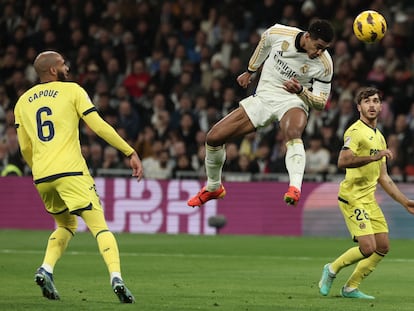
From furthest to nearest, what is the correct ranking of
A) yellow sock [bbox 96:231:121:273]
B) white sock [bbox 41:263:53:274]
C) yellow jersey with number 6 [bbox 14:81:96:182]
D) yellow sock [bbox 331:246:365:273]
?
yellow sock [bbox 331:246:365:273] < white sock [bbox 41:263:53:274] < yellow jersey with number 6 [bbox 14:81:96:182] < yellow sock [bbox 96:231:121:273]

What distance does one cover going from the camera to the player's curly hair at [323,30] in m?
11.6

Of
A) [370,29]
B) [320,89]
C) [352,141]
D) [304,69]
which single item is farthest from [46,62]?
[370,29]

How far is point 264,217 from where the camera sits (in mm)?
21594

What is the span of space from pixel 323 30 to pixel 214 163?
1.96 meters

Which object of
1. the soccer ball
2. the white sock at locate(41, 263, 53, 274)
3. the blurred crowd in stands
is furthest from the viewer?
the blurred crowd in stands

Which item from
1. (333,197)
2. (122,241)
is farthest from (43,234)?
(333,197)

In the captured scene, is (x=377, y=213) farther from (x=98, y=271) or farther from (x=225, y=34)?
(x=225, y=34)

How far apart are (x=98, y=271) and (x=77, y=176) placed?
4.31m

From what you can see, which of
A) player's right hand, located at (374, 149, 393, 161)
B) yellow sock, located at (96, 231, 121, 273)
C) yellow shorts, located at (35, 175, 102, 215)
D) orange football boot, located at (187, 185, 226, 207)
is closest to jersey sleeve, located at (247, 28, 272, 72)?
orange football boot, located at (187, 185, 226, 207)

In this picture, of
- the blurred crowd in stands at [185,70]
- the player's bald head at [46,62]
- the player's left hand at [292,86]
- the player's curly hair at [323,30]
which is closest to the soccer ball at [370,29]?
the player's curly hair at [323,30]

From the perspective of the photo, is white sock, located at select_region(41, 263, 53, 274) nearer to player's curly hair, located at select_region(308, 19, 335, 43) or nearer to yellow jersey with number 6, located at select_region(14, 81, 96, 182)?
yellow jersey with number 6, located at select_region(14, 81, 96, 182)

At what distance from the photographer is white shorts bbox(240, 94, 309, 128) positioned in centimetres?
1197

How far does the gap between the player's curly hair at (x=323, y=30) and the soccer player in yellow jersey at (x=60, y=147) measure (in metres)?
2.50

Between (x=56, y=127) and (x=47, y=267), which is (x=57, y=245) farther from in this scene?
(x=56, y=127)
